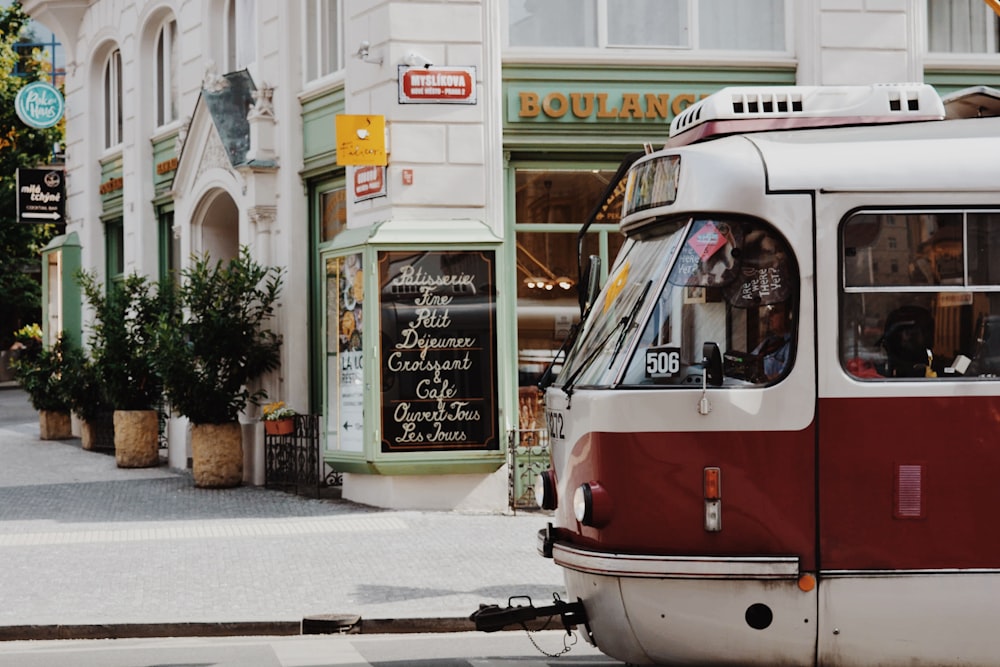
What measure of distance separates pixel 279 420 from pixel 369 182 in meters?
3.22

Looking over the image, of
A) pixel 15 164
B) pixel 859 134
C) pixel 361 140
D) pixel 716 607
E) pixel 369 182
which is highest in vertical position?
pixel 15 164

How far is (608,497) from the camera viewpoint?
6.45 m

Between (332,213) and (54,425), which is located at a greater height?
(332,213)

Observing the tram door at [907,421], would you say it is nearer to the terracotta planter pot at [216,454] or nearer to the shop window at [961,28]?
the shop window at [961,28]

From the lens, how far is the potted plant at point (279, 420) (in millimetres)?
16953

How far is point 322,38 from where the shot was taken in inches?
695

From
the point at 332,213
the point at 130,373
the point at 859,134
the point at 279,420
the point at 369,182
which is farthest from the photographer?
the point at 130,373

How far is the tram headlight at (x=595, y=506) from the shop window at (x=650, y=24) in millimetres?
10006

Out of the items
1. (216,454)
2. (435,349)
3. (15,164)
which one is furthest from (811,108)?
(15,164)

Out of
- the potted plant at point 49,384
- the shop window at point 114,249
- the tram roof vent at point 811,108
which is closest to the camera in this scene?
the tram roof vent at point 811,108

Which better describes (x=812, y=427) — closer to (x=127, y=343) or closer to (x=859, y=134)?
(x=859, y=134)

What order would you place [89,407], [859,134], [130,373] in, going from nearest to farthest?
[859,134], [130,373], [89,407]

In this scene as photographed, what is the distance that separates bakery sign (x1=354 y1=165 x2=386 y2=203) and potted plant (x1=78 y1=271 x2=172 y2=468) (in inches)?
195

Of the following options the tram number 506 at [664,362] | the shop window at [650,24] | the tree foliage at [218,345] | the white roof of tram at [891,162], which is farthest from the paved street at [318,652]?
the shop window at [650,24]
